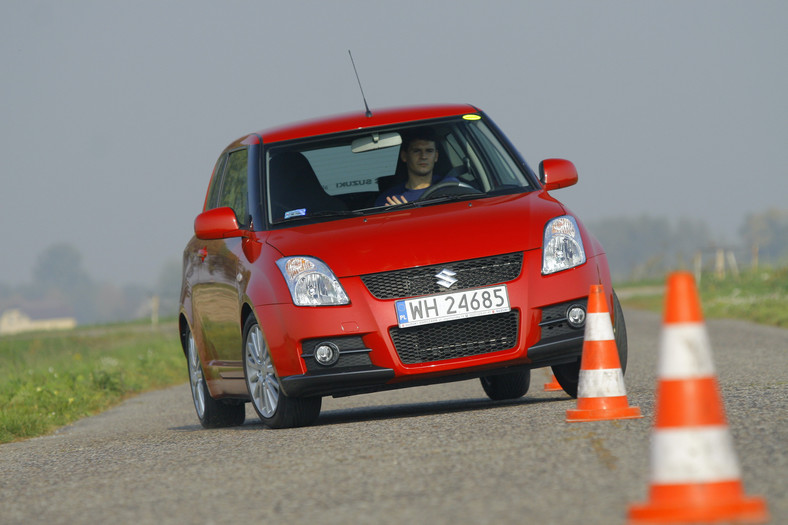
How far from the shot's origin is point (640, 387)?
938cm

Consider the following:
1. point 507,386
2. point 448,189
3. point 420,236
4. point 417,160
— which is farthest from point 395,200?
point 507,386

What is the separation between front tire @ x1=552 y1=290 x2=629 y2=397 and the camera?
25.5ft

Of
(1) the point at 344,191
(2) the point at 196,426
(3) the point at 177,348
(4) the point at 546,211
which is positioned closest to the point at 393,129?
(1) the point at 344,191

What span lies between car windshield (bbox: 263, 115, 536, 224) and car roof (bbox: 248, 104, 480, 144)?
53mm

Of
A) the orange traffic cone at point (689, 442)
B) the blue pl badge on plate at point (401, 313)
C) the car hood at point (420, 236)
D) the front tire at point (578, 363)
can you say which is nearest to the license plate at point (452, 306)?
the blue pl badge on plate at point (401, 313)

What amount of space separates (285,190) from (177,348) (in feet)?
52.6

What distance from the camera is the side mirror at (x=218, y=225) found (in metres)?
8.17

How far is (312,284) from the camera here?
7.29 m

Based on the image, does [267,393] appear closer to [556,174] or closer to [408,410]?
[408,410]

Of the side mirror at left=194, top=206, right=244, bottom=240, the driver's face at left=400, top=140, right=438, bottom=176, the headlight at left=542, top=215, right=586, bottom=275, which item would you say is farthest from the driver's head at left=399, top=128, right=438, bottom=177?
the headlight at left=542, top=215, right=586, bottom=275

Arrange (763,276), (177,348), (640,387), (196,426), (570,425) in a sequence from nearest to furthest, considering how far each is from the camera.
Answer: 1. (570,425)
2. (640,387)
3. (196,426)
4. (177,348)
5. (763,276)

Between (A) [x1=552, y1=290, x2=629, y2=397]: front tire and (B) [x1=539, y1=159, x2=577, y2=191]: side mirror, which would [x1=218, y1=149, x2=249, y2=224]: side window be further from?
(A) [x1=552, y1=290, x2=629, y2=397]: front tire

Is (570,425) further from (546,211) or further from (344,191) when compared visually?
(344,191)

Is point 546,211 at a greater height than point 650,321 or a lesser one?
greater
